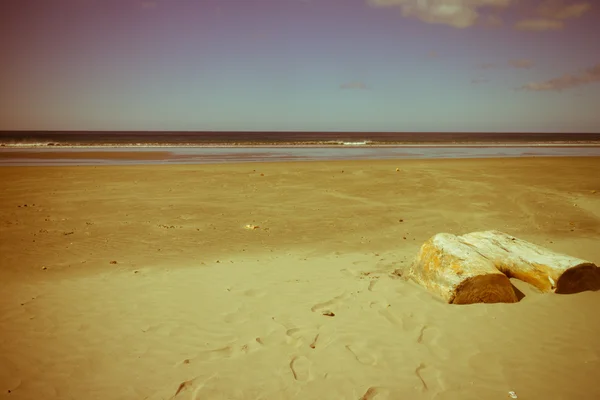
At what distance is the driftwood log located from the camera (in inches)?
176

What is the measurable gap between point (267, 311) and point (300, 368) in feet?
3.81

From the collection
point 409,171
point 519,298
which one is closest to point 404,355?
point 519,298

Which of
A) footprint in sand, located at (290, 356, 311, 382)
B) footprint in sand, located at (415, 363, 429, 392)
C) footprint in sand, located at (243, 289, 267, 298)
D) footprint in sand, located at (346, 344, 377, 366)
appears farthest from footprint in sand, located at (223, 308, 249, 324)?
footprint in sand, located at (415, 363, 429, 392)

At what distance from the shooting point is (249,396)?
9.98 ft

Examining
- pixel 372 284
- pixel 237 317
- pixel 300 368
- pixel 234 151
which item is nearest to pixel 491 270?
pixel 372 284

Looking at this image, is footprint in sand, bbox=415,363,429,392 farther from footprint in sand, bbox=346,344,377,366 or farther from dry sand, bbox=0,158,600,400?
footprint in sand, bbox=346,344,377,366

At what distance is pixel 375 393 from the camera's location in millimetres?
3088

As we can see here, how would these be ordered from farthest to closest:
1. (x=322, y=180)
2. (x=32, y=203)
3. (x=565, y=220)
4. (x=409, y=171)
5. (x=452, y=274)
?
1. (x=409, y=171)
2. (x=322, y=180)
3. (x=32, y=203)
4. (x=565, y=220)
5. (x=452, y=274)

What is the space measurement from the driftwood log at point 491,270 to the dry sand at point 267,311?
6.4 inches

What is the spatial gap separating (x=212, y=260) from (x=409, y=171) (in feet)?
40.8

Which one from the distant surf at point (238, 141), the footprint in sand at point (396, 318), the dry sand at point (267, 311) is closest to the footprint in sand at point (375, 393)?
the dry sand at point (267, 311)

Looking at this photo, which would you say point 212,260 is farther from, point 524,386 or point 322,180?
point 322,180

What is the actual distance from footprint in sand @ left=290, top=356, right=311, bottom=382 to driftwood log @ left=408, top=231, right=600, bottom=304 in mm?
2123

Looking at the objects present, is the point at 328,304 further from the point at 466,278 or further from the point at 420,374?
the point at 466,278
